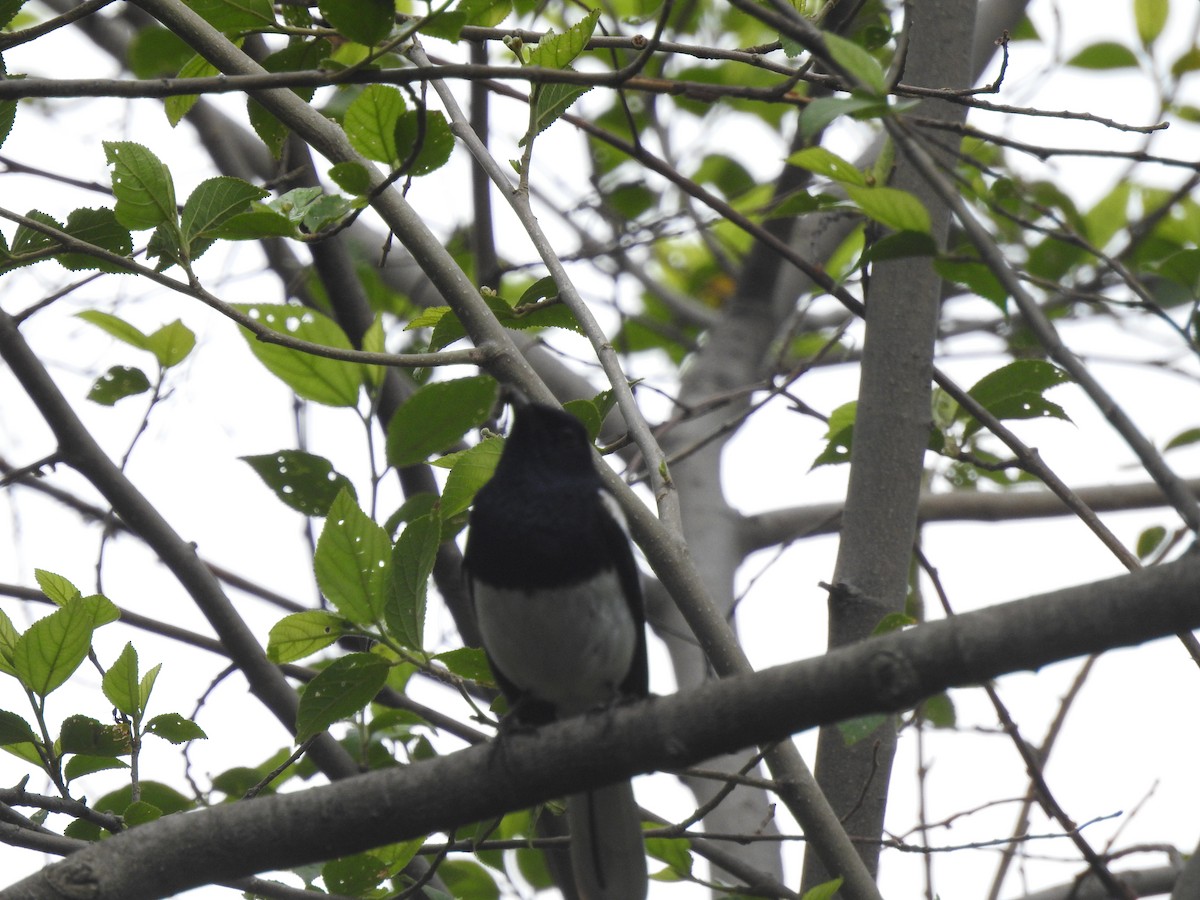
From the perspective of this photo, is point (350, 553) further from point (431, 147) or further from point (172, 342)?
point (172, 342)

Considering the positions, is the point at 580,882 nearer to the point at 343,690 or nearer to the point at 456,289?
the point at 343,690

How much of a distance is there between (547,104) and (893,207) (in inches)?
36.4

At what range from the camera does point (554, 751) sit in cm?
234

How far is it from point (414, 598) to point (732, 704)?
0.87 m

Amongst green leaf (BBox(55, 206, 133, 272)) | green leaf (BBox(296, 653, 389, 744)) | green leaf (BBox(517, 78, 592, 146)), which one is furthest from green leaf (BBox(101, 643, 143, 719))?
green leaf (BBox(517, 78, 592, 146))

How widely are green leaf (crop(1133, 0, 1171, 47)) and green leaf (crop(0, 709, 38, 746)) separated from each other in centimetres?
487

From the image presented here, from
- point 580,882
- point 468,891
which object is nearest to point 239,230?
point 580,882

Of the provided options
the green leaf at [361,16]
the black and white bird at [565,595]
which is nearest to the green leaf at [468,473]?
the black and white bird at [565,595]

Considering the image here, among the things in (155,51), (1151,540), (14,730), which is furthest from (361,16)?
(1151,540)

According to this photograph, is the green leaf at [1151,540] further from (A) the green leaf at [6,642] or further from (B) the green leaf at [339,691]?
(A) the green leaf at [6,642]

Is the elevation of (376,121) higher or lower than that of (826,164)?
higher

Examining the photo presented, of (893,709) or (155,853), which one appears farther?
(155,853)

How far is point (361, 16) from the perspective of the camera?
226 centimetres

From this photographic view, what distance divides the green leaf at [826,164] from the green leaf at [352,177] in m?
0.87
